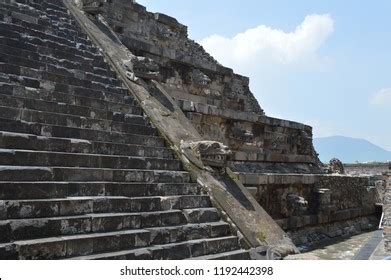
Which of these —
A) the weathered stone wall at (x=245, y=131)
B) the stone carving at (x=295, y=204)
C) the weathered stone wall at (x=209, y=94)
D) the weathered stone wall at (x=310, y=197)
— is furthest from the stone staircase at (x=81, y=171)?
the stone carving at (x=295, y=204)

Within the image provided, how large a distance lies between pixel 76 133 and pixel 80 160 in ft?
2.04

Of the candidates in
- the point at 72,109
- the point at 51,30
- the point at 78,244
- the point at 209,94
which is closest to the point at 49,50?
the point at 51,30

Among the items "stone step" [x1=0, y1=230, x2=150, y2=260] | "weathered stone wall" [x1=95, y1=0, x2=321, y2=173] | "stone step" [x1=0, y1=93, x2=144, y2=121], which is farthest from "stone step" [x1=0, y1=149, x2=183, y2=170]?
"weathered stone wall" [x1=95, y1=0, x2=321, y2=173]

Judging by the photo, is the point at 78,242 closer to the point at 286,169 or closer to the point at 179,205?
the point at 179,205

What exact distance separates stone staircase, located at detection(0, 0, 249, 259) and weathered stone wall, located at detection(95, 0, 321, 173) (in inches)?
106

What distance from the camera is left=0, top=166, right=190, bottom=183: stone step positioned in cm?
461

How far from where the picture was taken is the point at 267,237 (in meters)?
6.37

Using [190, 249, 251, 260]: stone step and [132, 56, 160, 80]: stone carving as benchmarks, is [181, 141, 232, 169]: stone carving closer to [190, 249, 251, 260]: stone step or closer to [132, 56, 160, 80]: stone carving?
[190, 249, 251, 260]: stone step

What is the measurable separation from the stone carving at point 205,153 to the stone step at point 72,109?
91 cm

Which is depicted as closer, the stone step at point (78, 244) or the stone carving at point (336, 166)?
the stone step at point (78, 244)

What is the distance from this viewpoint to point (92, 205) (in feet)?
16.1

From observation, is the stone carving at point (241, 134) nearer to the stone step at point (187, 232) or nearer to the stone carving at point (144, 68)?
the stone carving at point (144, 68)

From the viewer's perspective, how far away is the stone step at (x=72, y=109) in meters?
5.73

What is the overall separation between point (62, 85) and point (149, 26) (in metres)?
6.67
